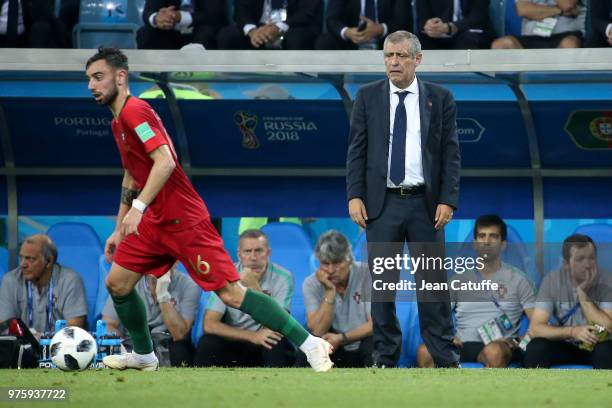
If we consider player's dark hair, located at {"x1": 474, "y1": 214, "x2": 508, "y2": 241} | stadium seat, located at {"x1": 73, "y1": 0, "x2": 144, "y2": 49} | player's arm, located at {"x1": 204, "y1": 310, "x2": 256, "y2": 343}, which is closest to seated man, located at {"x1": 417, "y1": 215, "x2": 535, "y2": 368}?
player's dark hair, located at {"x1": 474, "y1": 214, "x2": 508, "y2": 241}

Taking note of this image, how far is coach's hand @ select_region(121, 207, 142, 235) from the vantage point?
6285 millimetres

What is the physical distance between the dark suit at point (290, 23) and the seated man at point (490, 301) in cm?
222

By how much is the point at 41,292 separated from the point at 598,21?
4719 millimetres

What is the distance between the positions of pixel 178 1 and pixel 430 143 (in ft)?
12.9

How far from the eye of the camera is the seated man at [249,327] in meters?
8.79

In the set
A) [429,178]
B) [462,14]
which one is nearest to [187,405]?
[429,178]

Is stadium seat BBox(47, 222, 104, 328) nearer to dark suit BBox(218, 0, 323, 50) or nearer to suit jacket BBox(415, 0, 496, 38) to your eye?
dark suit BBox(218, 0, 323, 50)

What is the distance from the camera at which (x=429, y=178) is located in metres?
7.33

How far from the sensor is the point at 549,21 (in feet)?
32.7

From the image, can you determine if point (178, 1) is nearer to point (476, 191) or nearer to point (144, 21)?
point (144, 21)

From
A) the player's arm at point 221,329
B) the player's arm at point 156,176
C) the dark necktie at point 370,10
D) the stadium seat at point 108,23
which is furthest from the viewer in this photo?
the stadium seat at point 108,23

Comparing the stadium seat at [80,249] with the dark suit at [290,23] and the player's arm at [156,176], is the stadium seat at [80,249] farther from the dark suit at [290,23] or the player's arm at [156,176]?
the player's arm at [156,176]

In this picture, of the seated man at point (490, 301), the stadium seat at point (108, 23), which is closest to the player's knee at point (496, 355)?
the seated man at point (490, 301)

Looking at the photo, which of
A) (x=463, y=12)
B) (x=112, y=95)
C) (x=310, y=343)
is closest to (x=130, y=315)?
(x=310, y=343)
